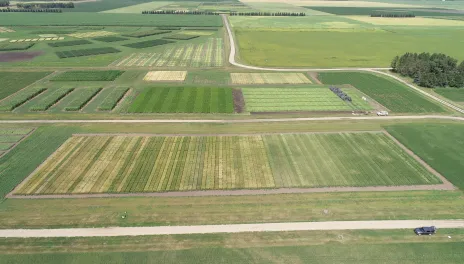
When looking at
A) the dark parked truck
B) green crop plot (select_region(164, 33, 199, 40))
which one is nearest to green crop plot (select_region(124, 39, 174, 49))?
green crop plot (select_region(164, 33, 199, 40))

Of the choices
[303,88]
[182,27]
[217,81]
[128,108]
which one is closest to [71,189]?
[128,108]

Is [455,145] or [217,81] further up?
[217,81]

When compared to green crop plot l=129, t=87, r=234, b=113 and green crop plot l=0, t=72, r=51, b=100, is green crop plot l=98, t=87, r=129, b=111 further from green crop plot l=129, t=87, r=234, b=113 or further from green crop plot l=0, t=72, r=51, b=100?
green crop plot l=0, t=72, r=51, b=100

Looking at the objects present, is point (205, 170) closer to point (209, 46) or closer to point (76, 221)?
point (76, 221)

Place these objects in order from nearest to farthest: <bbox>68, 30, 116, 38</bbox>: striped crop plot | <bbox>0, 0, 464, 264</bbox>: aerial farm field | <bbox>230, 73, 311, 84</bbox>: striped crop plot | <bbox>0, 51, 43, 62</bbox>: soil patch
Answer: <bbox>0, 0, 464, 264</bbox>: aerial farm field → <bbox>230, 73, 311, 84</bbox>: striped crop plot → <bbox>0, 51, 43, 62</bbox>: soil patch → <bbox>68, 30, 116, 38</bbox>: striped crop plot

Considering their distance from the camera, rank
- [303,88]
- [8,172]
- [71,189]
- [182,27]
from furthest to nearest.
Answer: [182,27], [303,88], [8,172], [71,189]

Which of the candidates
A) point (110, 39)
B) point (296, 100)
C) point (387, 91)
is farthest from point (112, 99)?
point (110, 39)
